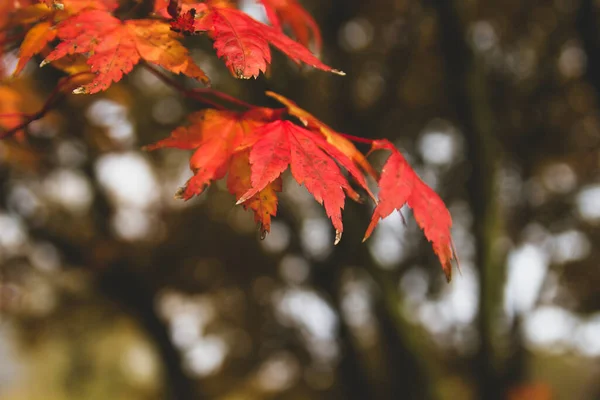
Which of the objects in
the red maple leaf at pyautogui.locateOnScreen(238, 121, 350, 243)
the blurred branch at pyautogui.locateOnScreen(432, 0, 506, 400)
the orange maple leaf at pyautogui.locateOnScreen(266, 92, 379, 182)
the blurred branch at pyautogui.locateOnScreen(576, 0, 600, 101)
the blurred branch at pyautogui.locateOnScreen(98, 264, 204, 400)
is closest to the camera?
the red maple leaf at pyautogui.locateOnScreen(238, 121, 350, 243)

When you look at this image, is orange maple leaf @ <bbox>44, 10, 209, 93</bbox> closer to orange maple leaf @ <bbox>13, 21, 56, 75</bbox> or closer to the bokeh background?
orange maple leaf @ <bbox>13, 21, 56, 75</bbox>

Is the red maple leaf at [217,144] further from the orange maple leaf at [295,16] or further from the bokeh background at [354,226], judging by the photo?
the bokeh background at [354,226]

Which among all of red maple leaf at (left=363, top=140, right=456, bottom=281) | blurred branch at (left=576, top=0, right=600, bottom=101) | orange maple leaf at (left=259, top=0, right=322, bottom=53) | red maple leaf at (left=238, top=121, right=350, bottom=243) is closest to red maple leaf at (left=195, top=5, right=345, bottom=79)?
red maple leaf at (left=238, top=121, right=350, bottom=243)

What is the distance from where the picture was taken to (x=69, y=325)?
5.52 meters

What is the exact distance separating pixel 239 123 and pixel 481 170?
2149 millimetres

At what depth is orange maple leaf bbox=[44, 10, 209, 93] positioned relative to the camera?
0.84m

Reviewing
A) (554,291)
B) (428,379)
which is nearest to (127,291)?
(428,379)

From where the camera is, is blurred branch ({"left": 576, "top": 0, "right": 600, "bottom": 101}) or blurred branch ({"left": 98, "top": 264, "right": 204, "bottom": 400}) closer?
blurred branch ({"left": 576, "top": 0, "right": 600, "bottom": 101})

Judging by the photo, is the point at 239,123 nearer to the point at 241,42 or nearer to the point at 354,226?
the point at 241,42

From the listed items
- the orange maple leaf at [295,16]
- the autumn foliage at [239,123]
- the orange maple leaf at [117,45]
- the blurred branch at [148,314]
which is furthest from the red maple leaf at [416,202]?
the blurred branch at [148,314]

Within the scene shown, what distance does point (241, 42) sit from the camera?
2.72 ft

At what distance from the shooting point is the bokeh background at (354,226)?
2.81 m

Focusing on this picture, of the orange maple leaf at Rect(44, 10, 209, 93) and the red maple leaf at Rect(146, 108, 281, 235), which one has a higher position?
the orange maple leaf at Rect(44, 10, 209, 93)

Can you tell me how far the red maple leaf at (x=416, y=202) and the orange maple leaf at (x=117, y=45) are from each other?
1.26 feet
